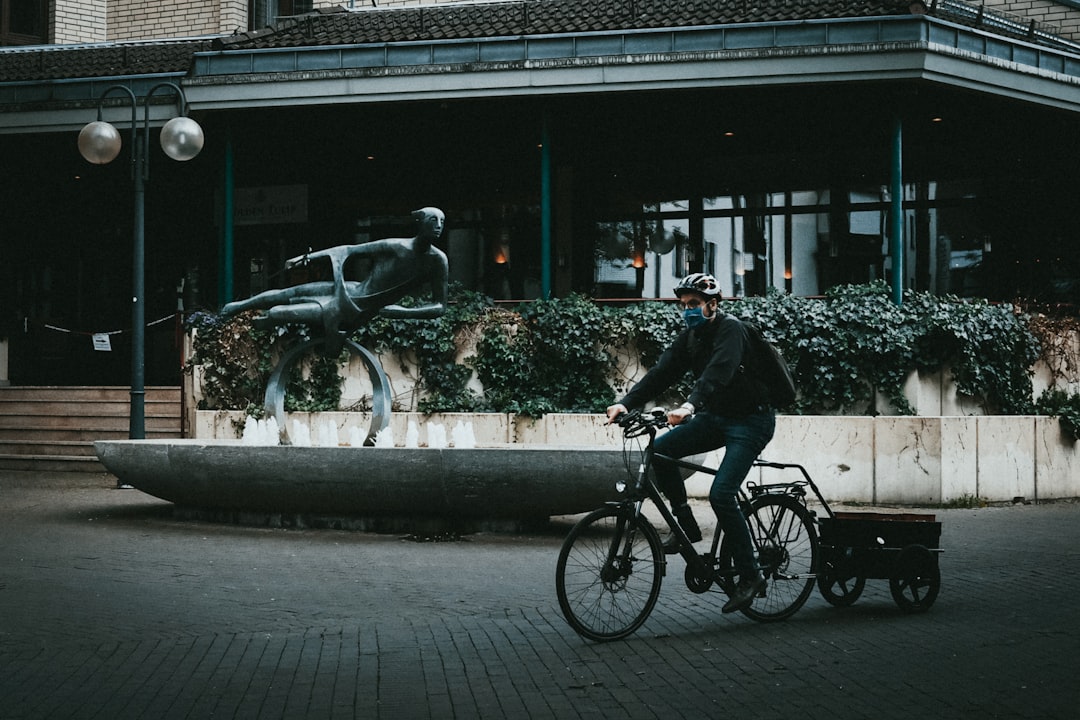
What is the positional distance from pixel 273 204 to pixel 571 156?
5.11 metres

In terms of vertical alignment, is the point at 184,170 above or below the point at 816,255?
above

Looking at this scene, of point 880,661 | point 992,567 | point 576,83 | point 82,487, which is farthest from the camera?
point 576,83

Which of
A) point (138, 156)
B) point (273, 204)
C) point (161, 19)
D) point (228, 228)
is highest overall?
point (161, 19)

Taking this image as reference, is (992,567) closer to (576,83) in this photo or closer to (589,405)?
(589,405)

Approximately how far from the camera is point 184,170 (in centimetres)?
2100

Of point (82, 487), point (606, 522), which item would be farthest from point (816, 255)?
point (606, 522)

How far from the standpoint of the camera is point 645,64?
1500cm

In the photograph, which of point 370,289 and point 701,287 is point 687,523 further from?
point 370,289

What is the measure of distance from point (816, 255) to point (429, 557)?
10318 mm

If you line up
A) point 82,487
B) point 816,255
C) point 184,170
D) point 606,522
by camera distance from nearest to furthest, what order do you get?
point 606,522 → point 82,487 → point 816,255 → point 184,170

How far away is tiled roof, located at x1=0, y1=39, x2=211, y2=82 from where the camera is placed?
19.4 meters

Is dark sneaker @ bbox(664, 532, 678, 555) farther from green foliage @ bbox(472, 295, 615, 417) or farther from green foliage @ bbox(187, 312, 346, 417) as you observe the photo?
green foliage @ bbox(187, 312, 346, 417)

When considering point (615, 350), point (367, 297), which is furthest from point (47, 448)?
point (615, 350)

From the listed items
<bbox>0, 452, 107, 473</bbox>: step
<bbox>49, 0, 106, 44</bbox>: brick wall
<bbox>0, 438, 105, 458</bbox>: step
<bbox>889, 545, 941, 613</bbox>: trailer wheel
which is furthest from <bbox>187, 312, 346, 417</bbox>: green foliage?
<bbox>49, 0, 106, 44</bbox>: brick wall
